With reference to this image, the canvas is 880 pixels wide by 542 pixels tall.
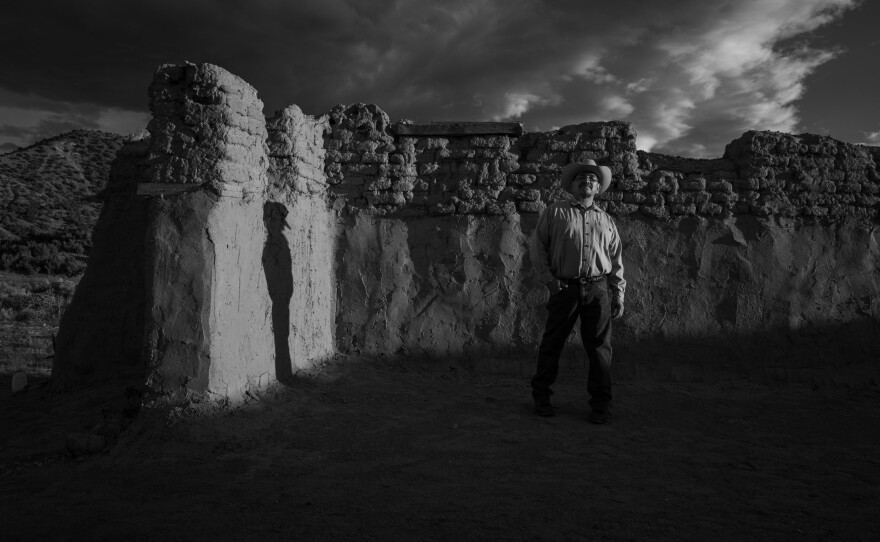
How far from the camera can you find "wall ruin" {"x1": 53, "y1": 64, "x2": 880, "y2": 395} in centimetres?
511

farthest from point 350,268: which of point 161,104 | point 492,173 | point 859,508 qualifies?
point 859,508

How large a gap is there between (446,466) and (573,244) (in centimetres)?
175

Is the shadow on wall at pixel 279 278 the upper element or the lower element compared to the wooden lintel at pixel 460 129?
lower

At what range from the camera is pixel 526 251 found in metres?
5.25

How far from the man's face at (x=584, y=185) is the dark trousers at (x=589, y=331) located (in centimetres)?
67

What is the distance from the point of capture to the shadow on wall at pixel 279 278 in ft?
14.4

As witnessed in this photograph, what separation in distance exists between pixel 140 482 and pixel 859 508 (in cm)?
349

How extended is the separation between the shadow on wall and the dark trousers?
6.62 feet

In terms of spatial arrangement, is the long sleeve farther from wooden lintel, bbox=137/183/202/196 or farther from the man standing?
wooden lintel, bbox=137/183/202/196

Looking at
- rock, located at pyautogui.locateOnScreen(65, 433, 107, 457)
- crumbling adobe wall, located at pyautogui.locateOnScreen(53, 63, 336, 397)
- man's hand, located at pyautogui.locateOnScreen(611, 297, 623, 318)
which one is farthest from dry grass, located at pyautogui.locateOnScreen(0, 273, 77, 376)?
man's hand, located at pyautogui.locateOnScreen(611, 297, 623, 318)

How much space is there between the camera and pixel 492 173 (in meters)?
5.26

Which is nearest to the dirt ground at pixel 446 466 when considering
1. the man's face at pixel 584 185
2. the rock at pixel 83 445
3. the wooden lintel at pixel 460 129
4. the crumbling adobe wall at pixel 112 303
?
the rock at pixel 83 445

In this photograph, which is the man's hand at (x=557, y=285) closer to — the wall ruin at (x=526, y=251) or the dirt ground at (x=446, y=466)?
the dirt ground at (x=446, y=466)

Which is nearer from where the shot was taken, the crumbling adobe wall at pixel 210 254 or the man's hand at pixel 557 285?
the crumbling adobe wall at pixel 210 254
